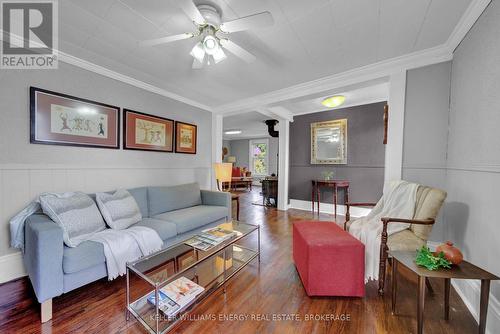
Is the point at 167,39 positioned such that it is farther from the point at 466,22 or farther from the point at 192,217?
the point at 466,22

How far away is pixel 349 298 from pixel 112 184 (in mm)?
2902

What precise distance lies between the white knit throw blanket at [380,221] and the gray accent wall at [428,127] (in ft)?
1.04

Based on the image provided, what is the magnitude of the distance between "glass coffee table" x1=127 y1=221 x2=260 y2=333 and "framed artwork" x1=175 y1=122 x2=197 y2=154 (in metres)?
1.84

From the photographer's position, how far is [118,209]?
205 cm

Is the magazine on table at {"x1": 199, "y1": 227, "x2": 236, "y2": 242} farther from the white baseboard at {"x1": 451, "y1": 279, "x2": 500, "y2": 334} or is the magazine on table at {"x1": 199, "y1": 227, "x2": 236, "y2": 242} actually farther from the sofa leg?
the white baseboard at {"x1": 451, "y1": 279, "x2": 500, "y2": 334}

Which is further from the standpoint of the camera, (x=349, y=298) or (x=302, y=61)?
(x=302, y=61)

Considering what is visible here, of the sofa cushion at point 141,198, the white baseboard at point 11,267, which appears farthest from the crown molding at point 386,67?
the white baseboard at point 11,267

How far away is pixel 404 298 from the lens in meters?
1.59

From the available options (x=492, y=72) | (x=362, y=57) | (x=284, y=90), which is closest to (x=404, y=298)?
(x=492, y=72)

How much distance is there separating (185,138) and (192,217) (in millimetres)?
1610

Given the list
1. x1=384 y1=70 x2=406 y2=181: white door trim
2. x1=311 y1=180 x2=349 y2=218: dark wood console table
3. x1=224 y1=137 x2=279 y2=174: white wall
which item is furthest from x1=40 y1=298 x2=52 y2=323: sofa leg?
x1=224 y1=137 x2=279 y2=174: white wall

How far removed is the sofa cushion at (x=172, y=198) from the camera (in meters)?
2.60

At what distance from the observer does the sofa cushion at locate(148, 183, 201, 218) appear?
2600mm

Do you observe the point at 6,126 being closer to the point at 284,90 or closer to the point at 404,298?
the point at 284,90
